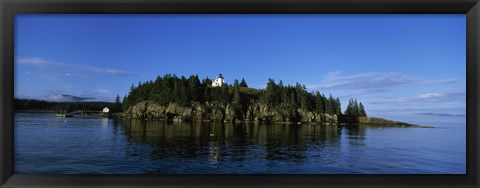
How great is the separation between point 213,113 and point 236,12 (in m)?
34.3

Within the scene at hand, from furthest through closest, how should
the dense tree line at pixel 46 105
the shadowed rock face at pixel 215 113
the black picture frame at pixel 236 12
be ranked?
the shadowed rock face at pixel 215 113
the dense tree line at pixel 46 105
the black picture frame at pixel 236 12

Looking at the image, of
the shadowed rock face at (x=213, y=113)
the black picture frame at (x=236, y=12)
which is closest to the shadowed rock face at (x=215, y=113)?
the shadowed rock face at (x=213, y=113)

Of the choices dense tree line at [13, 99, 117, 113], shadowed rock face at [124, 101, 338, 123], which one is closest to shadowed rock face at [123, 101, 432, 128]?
shadowed rock face at [124, 101, 338, 123]

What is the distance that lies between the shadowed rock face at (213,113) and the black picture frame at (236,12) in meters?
27.5

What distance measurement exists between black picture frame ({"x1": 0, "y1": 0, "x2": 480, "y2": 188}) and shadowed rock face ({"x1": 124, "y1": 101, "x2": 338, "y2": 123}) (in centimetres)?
Result: 2752

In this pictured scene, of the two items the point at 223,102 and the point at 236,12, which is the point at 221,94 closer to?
the point at 223,102

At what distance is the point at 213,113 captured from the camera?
37812 mm

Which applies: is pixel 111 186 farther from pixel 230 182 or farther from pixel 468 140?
pixel 468 140

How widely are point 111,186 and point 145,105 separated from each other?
30857mm

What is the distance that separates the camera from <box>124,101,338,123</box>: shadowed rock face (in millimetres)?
32453

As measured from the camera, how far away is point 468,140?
154 inches

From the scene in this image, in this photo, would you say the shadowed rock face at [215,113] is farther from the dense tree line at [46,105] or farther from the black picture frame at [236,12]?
the black picture frame at [236,12]

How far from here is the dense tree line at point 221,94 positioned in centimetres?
2823

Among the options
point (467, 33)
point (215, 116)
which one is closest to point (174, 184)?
point (467, 33)
